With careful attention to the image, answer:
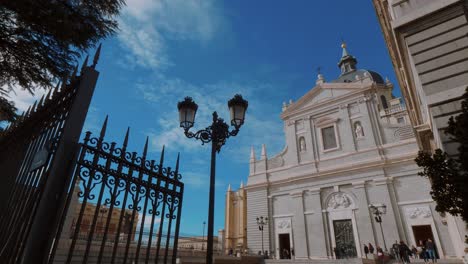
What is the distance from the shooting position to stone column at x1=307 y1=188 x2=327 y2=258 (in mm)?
19562

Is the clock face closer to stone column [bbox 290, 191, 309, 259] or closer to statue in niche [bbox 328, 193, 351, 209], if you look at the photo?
statue in niche [bbox 328, 193, 351, 209]

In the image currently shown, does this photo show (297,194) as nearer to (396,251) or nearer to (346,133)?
(346,133)

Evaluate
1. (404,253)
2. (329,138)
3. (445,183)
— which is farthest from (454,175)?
(329,138)

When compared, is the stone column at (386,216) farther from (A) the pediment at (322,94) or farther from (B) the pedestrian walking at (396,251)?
(A) the pediment at (322,94)

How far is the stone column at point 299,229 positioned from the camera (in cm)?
2022

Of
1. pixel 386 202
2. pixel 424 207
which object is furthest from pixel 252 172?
pixel 424 207

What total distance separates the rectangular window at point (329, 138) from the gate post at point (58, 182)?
2181 centimetres

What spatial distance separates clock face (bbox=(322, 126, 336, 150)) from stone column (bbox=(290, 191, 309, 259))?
454 cm

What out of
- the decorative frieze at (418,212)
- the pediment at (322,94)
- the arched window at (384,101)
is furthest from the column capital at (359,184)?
the arched window at (384,101)

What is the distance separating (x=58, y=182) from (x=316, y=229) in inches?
797

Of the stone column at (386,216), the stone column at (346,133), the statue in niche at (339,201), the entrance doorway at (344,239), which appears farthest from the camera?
the stone column at (346,133)

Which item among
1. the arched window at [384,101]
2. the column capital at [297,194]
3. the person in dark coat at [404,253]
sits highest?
the arched window at [384,101]

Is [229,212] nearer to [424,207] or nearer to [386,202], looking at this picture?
[386,202]

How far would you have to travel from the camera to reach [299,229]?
20.9 meters
